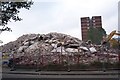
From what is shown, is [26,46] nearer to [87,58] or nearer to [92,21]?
[87,58]

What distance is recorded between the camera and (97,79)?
56.0 feet

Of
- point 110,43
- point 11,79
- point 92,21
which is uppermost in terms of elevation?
point 92,21

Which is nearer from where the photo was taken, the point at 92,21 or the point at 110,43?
the point at 110,43

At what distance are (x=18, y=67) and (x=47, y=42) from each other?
1347 cm

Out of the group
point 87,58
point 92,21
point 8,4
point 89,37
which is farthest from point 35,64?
point 92,21

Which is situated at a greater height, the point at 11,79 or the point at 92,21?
the point at 92,21

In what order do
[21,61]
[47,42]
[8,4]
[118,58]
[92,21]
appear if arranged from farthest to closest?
[92,21] → [47,42] → [21,61] → [118,58] → [8,4]

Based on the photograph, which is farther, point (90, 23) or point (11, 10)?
point (90, 23)

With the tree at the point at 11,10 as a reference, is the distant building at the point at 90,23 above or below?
above

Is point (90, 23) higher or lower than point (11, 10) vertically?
higher

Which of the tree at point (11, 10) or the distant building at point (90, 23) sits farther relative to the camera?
the distant building at point (90, 23)

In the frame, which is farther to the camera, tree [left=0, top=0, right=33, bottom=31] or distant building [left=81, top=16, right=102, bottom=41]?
distant building [left=81, top=16, right=102, bottom=41]

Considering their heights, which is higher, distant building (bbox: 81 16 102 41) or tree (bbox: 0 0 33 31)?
distant building (bbox: 81 16 102 41)

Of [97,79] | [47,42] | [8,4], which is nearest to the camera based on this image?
[8,4]
